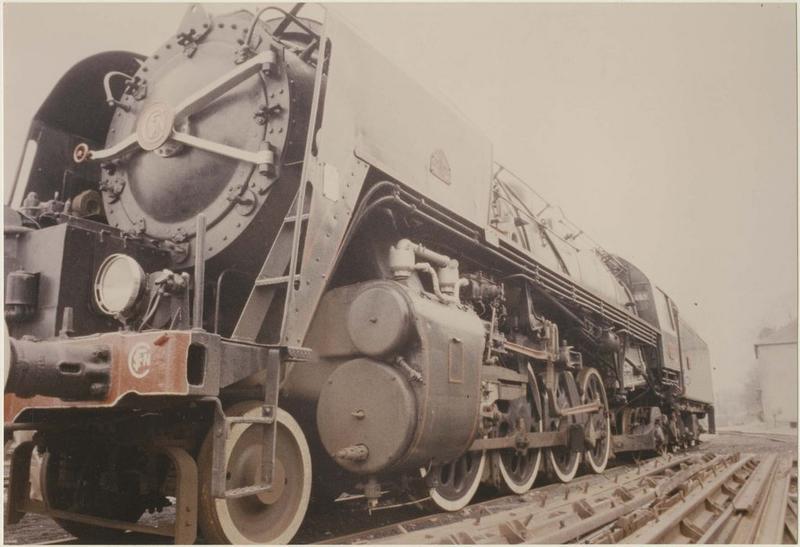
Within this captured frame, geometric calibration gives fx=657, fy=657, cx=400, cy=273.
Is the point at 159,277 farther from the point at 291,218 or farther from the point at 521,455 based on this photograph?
the point at 521,455

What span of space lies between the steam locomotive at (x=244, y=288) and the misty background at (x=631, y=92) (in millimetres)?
288

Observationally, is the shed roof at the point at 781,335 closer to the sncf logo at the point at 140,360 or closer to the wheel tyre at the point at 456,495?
the wheel tyre at the point at 456,495

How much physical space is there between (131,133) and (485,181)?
228cm

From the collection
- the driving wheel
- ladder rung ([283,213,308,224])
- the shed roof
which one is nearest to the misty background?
the shed roof

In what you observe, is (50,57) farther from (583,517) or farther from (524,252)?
(583,517)

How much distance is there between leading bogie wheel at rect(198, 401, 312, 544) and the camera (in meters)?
2.63

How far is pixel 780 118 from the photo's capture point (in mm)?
4090

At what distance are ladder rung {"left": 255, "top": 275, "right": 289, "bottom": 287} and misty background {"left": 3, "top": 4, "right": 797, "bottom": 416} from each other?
1424 mm

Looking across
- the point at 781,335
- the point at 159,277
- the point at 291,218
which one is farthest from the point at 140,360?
the point at 781,335

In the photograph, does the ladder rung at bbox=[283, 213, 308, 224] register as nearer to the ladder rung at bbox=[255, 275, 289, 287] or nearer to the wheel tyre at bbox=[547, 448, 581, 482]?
the ladder rung at bbox=[255, 275, 289, 287]

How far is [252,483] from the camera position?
2.84 metres

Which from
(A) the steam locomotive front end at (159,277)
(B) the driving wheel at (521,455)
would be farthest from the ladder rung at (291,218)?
(B) the driving wheel at (521,455)

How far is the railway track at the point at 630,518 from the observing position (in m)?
3.04

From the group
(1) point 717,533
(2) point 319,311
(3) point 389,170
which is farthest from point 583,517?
(3) point 389,170
